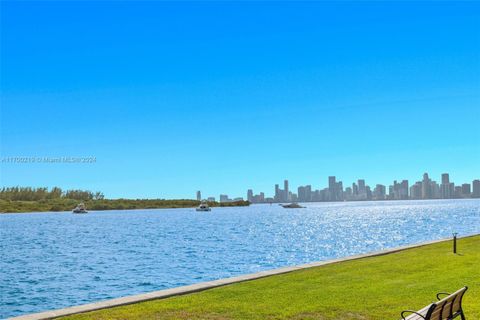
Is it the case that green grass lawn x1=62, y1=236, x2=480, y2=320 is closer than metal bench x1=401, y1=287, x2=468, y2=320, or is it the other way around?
metal bench x1=401, y1=287, x2=468, y2=320

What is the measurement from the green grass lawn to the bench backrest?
2.07 m

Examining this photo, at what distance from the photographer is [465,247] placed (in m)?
22.1

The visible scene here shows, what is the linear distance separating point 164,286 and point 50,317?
509 inches

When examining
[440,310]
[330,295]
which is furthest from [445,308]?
[330,295]

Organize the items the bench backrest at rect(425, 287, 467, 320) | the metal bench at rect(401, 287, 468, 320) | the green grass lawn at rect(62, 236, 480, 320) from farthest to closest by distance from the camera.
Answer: the green grass lawn at rect(62, 236, 480, 320) → the bench backrest at rect(425, 287, 467, 320) → the metal bench at rect(401, 287, 468, 320)

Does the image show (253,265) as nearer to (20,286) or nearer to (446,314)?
(20,286)

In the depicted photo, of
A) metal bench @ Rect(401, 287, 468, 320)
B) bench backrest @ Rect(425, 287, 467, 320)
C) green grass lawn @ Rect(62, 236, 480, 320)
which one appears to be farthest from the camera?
green grass lawn @ Rect(62, 236, 480, 320)

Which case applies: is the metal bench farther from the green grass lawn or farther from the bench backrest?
the green grass lawn

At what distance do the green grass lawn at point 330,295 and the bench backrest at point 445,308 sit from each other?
6.78 ft

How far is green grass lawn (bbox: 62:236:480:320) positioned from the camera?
10.3 m

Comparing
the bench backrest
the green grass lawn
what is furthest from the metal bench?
the green grass lawn

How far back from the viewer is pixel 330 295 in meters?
12.1

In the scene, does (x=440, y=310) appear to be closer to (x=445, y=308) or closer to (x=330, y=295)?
(x=445, y=308)

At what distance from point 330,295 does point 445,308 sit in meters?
4.75
